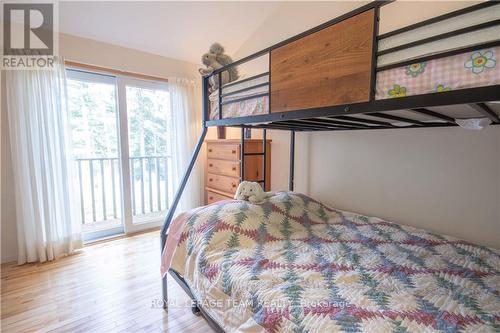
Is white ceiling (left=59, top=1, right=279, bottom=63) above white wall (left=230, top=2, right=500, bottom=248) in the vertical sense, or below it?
above

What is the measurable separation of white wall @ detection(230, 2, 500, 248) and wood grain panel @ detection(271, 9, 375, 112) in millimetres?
1205

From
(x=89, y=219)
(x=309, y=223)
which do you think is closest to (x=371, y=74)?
(x=309, y=223)

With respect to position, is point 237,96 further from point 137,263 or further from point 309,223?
point 137,263

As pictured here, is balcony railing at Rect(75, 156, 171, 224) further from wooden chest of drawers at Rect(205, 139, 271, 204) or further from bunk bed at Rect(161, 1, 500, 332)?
bunk bed at Rect(161, 1, 500, 332)

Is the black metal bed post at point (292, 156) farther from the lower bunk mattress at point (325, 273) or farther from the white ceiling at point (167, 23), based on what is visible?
the white ceiling at point (167, 23)

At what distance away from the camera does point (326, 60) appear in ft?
3.35

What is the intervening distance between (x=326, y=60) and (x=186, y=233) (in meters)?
1.29

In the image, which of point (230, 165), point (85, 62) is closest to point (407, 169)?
point (230, 165)

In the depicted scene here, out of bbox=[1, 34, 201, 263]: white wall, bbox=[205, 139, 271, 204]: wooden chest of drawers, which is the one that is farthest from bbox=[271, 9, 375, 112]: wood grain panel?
bbox=[1, 34, 201, 263]: white wall

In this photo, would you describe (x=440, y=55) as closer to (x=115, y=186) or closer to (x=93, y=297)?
(x=93, y=297)

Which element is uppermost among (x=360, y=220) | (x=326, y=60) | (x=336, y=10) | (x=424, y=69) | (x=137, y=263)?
(x=336, y=10)

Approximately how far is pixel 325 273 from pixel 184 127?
269 centimetres

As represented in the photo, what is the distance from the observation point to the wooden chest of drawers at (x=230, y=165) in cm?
264

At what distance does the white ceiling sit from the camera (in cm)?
231
